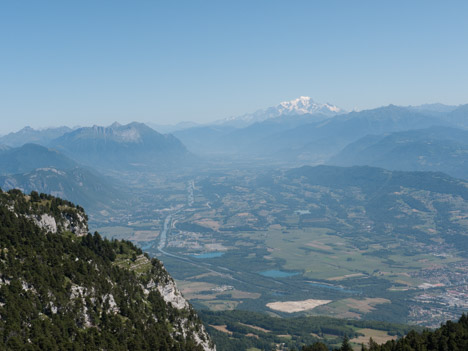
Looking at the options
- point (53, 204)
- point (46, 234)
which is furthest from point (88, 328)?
point (53, 204)

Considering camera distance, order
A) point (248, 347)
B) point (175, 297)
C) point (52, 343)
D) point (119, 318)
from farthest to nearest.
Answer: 1. point (248, 347)
2. point (175, 297)
3. point (119, 318)
4. point (52, 343)

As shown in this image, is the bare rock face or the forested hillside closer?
the forested hillside

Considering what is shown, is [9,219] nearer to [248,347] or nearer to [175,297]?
[175,297]

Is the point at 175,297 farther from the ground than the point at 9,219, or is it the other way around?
the point at 9,219

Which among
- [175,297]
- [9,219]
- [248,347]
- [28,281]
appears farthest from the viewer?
[248,347]

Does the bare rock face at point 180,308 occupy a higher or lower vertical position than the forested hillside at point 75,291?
lower

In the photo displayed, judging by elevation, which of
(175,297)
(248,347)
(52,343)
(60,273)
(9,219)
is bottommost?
(248,347)

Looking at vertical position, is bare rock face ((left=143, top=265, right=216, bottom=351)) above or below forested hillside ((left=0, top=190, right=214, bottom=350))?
below

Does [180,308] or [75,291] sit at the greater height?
[75,291]

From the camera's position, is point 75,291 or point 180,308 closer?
point 75,291

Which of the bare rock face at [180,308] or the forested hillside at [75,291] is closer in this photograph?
the forested hillside at [75,291]

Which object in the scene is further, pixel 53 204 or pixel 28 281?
pixel 53 204
